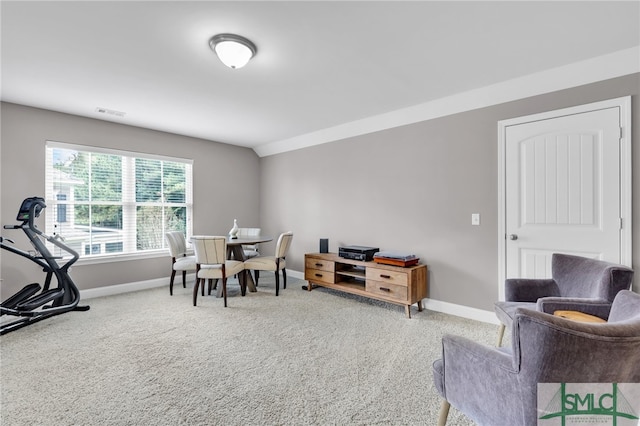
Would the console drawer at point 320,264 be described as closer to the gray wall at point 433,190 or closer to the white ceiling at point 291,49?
the gray wall at point 433,190

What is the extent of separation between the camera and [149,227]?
4676 millimetres

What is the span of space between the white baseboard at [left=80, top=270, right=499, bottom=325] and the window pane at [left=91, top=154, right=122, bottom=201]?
1.27 metres

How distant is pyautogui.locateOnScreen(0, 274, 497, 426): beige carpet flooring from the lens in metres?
1.75

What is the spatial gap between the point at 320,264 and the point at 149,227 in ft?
9.11

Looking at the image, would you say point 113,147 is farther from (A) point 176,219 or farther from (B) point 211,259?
(B) point 211,259

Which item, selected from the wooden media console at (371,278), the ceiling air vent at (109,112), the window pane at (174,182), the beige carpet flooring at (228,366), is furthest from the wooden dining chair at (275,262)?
the ceiling air vent at (109,112)

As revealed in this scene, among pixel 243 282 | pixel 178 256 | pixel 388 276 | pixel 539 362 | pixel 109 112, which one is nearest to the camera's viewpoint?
pixel 539 362

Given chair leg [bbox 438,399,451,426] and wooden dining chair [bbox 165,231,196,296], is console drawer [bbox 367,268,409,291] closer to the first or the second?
chair leg [bbox 438,399,451,426]

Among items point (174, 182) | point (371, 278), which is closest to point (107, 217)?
point (174, 182)

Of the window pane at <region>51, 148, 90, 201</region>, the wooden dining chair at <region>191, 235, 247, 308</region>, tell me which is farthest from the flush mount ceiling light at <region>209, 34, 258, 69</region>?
the window pane at <region>51, 148, 90, 201</region>

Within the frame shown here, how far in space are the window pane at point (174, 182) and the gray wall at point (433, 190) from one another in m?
2.07

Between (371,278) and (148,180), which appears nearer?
(371,278)

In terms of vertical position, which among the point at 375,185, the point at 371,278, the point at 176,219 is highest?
the point at 375,185

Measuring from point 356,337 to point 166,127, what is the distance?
158 inches
